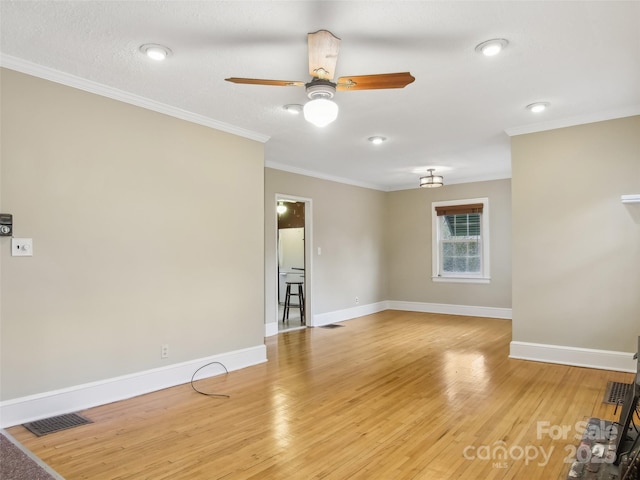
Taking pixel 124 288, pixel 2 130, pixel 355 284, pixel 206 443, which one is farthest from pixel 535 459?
pixel 355 284

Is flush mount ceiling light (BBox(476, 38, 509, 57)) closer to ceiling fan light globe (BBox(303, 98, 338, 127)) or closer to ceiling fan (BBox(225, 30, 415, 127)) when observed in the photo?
ceiling fan (BBox(225, 30, 415, 127))

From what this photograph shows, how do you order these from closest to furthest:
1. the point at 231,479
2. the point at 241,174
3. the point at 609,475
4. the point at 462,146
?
the point at 609,475 < the point at 231,479 < the point at 241,174 < the point at 462,146

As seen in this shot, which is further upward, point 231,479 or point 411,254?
point 411,254

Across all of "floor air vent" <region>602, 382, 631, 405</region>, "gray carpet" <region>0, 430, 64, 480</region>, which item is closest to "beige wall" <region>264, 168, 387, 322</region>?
"gray carpet" <region>0, 430, 64, 480</region>

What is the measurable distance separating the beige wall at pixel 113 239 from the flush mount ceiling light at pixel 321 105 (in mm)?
1946

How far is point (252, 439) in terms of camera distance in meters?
2.75

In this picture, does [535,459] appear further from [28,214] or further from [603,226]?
[28,214]

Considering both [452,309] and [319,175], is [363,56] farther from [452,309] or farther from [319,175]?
[452,309]

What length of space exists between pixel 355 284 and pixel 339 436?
206 inches

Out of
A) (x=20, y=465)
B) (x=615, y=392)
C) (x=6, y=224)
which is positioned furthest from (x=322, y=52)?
(x=615, y=392)

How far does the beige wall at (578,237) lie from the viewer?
411 centimetres

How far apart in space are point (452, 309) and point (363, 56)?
6320 mm

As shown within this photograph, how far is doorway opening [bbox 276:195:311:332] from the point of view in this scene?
704cm

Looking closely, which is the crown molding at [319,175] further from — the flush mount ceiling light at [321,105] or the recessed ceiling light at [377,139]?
the flush mount ceiling light at [321,105]
